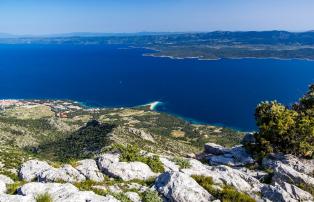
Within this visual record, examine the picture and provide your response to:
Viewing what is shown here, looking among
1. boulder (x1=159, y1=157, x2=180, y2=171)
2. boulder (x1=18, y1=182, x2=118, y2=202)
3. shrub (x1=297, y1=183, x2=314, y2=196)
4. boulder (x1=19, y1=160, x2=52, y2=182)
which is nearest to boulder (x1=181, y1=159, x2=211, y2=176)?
boulder (x1=159, y1=157, x2=180, y2=171)

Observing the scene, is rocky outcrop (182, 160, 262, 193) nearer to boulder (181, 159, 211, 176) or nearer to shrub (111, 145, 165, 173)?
boulder (181, 159, 211, 176)

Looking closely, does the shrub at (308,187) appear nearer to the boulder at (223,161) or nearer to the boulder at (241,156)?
the boulder at (223,161)

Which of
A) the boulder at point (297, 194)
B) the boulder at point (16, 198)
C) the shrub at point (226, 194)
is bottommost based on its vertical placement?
the boulder at point (297, 194)

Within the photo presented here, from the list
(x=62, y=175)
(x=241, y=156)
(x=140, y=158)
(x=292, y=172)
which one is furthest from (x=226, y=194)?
(x=241, y=156)

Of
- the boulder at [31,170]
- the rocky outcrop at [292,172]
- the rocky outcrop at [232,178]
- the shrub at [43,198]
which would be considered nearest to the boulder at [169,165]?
the rocky outcrop at [232,178]

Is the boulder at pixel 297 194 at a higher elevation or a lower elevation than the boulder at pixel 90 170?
higher

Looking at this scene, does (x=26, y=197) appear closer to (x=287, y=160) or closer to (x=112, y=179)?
(x=112, y=179)

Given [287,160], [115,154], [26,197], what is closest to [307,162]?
[287,160]
